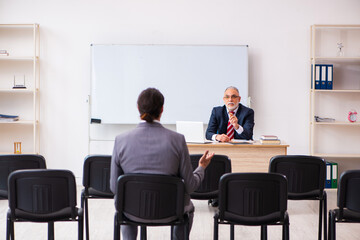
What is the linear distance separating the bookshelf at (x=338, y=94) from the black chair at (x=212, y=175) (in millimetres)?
3434

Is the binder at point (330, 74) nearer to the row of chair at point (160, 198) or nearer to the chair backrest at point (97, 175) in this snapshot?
the row of chair at point (160, 198)

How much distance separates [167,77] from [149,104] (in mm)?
3974

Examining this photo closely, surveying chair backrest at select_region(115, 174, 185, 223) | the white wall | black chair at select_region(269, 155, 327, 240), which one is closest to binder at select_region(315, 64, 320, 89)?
the white wall

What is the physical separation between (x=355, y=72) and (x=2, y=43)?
5031 millimetres

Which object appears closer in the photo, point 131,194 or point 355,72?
point 131,194

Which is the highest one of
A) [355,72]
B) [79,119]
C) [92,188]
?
[355,72]

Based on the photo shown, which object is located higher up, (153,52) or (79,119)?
(153,52)

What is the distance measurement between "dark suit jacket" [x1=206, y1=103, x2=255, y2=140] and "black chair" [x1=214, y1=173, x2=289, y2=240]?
2521 millimetres

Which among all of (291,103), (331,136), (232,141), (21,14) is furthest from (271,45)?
(21,14)

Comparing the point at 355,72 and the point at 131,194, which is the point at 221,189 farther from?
the point at 355,72

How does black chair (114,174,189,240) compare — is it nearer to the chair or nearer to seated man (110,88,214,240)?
seated man (110,88,214,240)

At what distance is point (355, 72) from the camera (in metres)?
6.87

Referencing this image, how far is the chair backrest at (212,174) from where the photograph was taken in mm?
3652

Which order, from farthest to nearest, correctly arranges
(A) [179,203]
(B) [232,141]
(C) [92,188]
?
(B) [232,141] → (C) [92,188] → (A) [179,203]
